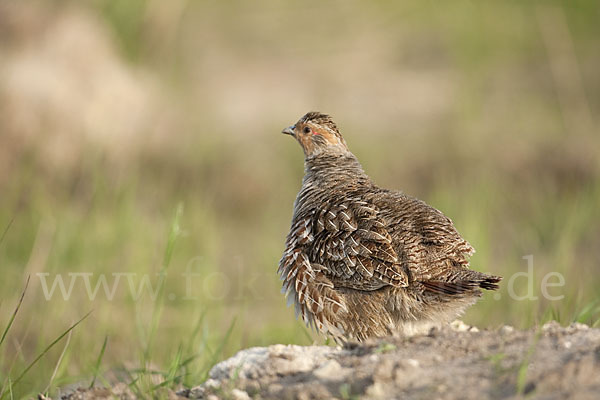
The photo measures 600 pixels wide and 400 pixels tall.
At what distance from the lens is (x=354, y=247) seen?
158 inches

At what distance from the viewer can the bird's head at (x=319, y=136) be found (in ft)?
16.8

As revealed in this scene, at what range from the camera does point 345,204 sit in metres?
4.23

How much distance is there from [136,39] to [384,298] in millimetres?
6270

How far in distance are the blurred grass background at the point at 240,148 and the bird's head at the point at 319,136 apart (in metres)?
1.16

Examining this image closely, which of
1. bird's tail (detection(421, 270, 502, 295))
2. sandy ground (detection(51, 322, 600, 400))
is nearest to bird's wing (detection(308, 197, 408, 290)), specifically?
bird's tail (detection(421, 270, 502, 295))

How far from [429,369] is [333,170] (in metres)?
2.19

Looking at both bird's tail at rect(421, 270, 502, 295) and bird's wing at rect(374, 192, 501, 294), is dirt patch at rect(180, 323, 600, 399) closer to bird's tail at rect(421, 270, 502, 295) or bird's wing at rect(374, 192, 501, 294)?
bird's tail at rect(421, 270, 502, 295)

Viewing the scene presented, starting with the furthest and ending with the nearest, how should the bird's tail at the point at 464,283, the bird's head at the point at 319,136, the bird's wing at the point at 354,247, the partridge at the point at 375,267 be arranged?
the bird's head at the point at 319,136 < the bird's wing at the point at 354,247 < the partridge at the point at 375,267 < the bird's tail at the point at 464,283

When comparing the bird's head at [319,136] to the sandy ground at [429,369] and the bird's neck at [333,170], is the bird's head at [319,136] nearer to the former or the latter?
the bird's neck at [333,170]

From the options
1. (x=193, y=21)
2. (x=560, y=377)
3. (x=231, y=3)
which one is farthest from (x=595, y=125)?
(x=560, y=377)

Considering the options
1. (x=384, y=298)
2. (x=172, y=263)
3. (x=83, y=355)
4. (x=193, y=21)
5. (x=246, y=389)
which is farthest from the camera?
(x=193, y=21)

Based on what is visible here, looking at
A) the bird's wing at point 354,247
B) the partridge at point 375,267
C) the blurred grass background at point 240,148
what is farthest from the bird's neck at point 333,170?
the blurred grass background at point 240,148

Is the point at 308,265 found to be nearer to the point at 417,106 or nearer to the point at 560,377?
the point at 560,377

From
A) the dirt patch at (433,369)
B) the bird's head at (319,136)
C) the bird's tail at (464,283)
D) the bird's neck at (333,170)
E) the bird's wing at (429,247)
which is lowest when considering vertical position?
the dirt patch at (433,369)
